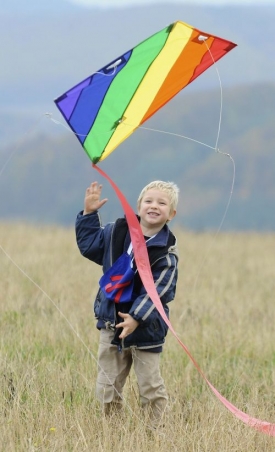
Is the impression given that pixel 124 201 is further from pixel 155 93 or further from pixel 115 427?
pixel 115 427

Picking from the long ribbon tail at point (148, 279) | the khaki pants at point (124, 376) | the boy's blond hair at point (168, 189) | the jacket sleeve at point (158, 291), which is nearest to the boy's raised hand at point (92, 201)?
the long ribbon tail at point (148, 279)

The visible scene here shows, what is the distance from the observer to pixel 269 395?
5742 millimetres

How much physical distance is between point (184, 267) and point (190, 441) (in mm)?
7900

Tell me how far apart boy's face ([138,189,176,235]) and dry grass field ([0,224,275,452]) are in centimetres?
77

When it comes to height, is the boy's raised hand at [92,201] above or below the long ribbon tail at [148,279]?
above

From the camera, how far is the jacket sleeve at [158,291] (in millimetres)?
4547

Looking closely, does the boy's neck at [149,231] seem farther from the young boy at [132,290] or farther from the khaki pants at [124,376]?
the khaki pants at [124,376]

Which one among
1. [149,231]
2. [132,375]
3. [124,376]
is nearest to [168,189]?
[149,231]

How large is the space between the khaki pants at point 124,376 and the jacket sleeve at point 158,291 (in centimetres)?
23

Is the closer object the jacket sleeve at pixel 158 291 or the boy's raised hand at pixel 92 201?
the jacket sleeve at pixel 158 291

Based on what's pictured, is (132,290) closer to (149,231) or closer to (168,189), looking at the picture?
(149,231)

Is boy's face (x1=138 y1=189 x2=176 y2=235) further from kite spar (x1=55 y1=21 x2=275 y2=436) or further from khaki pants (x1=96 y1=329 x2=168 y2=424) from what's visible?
khaki pants (x1=96 y1=329 x2=168 y2=424)

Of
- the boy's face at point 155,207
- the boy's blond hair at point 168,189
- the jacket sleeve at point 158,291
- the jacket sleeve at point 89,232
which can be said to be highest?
the boy's blond hair at point 168,189

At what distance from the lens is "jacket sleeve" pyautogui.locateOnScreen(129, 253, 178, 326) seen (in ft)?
14.9
